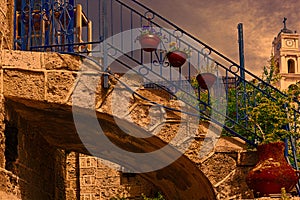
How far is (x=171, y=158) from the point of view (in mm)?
7266

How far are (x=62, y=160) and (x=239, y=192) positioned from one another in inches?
147

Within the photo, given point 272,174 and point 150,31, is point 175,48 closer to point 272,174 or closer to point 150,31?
point 150,31

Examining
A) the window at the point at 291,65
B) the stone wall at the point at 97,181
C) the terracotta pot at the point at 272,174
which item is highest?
the window at the point at 291,65

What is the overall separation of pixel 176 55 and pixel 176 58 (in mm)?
36

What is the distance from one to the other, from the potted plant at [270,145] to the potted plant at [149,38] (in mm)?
1348

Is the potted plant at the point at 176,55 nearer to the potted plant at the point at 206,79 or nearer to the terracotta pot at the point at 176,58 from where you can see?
the terracotta pot at the point at 176,58

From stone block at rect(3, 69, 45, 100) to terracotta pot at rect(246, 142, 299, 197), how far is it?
7.94 ft

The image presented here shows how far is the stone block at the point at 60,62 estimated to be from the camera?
254 inches

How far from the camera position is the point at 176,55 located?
284 inches

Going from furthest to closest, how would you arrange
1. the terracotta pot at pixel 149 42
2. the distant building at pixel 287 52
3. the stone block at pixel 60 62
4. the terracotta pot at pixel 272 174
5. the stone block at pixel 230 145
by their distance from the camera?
the distant building at pixel 287 52, the terracotta pot at pixel 149 42, the stone block at pixel 230 145, the stone block at pixel 60 62, the terracotta pot at pixel 272 174

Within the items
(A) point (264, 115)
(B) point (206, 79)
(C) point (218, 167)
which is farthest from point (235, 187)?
(B) point (206, 79)

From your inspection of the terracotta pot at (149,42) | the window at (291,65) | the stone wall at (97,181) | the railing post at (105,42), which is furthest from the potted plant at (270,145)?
the window at (291,65)

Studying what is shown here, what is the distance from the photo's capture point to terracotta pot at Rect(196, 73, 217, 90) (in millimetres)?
7238

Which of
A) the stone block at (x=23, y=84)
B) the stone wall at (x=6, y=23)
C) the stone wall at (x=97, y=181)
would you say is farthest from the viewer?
the stone wall at (x=97, y=181)
